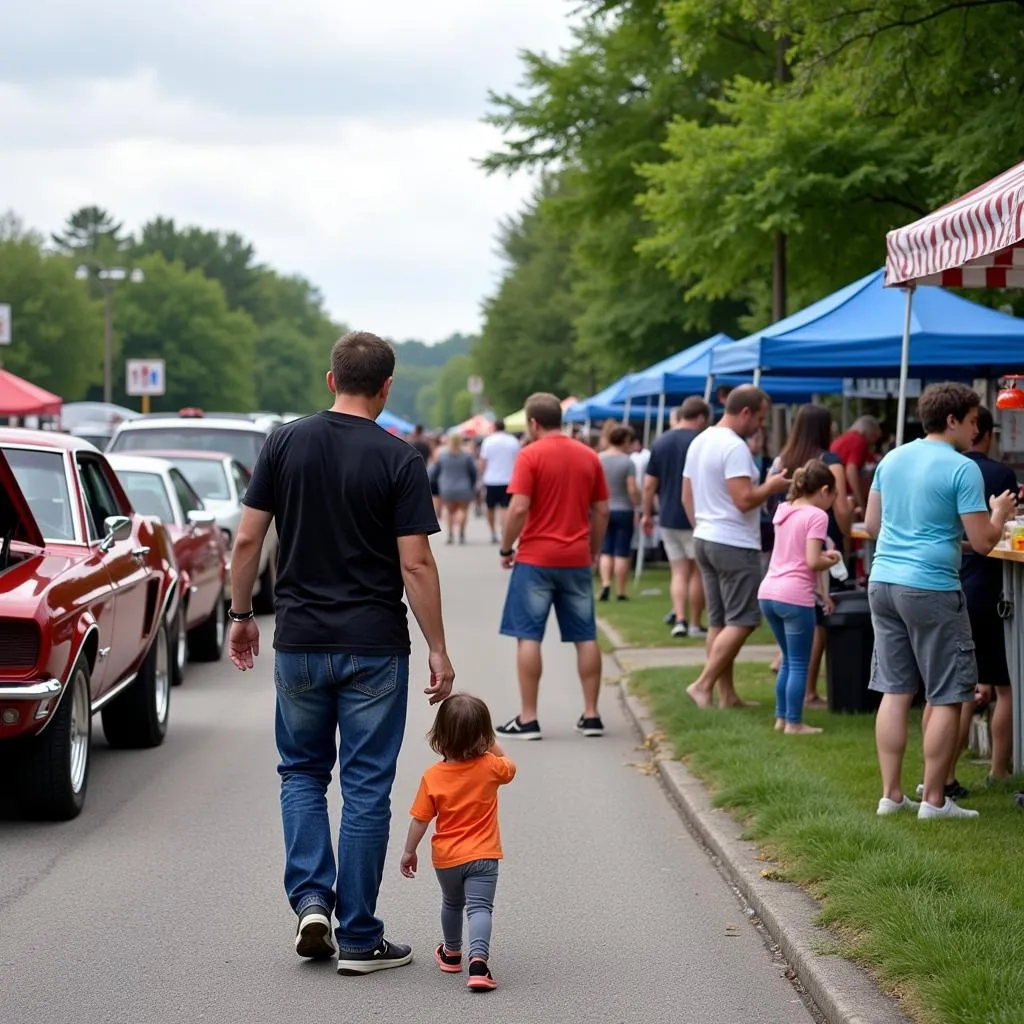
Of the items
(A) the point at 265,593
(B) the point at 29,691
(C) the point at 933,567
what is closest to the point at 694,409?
(A) the point at 265,593

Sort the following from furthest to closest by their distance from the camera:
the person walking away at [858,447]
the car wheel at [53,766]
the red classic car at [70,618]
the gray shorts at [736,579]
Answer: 1. the person walking away at [858,447]
2. the gray shorts at [736,579]
3. the car wheel at [53,766]
4. the red classic car at [70,618]

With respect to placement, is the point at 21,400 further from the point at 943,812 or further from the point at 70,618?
the point at 943,812

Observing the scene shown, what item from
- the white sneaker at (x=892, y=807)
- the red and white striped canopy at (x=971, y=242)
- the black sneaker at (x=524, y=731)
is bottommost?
the black sneaker at (x=524, y=731)

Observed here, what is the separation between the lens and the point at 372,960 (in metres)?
5.80

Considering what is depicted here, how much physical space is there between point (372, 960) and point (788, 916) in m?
1.43

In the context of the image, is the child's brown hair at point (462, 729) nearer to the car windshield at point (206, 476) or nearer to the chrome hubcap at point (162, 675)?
the chrome hubcap at point (162, 675)

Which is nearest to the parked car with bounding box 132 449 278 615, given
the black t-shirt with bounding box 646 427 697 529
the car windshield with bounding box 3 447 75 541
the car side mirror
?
the black t-shirt with bounding box 646 427 697 529

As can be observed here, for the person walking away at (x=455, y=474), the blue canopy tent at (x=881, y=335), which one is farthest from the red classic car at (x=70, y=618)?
the person walking away at (x=455, y=474)

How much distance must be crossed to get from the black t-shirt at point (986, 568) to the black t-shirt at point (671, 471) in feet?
25.3

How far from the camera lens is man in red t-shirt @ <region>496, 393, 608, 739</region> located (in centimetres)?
1075

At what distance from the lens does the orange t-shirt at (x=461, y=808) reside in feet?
18.7

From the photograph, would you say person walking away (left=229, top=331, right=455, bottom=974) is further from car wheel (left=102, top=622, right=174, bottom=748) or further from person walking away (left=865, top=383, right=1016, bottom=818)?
car wheel (left=102, top=622, right=174, bottom=748)

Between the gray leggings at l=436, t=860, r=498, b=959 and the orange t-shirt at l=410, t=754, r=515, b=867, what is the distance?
3 centimetres

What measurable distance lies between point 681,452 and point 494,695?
14.4ft
